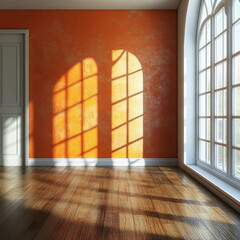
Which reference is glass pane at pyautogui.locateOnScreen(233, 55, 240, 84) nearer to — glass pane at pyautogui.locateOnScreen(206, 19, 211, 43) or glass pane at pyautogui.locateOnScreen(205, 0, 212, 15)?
glass pane at pyautogui.locateOnScreen(206, 19, 211, 43)

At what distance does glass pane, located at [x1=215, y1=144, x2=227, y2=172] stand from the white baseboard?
1.76 metres

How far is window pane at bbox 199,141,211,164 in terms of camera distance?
15.0 ft

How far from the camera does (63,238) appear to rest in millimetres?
2275

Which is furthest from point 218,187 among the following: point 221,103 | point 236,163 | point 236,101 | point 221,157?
point 221,103

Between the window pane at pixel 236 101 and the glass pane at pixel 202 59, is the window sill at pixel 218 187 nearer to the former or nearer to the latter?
the window pane at pixel 236 101

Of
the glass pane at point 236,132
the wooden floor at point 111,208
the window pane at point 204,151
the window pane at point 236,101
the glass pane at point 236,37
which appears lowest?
the wooden floor at point 111,208

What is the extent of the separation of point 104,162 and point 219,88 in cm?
270

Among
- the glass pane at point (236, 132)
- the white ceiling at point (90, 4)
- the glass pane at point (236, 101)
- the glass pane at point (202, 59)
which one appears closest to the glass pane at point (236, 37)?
the glass pane at point (236, 101)

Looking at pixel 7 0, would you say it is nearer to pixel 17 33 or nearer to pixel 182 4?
pixel 17 33

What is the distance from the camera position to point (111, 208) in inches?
121

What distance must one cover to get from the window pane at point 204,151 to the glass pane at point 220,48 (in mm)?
1319

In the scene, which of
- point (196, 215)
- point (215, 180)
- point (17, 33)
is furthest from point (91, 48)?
point (196, 215)

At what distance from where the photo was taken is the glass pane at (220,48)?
150 inches

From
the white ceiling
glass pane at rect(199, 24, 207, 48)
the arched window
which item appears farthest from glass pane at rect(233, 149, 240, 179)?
the white ceiling
